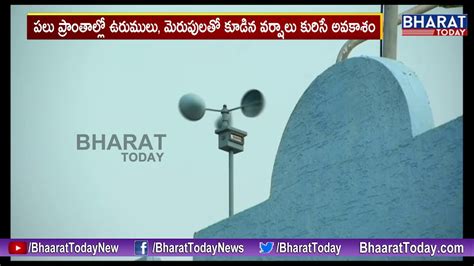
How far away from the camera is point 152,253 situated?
8477 millimetres

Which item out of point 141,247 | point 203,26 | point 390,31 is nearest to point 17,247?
point 141,247

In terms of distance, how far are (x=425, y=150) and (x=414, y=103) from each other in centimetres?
49

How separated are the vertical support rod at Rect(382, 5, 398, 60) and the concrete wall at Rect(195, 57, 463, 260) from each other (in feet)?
4.20

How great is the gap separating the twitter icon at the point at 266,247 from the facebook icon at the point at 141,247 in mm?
1142

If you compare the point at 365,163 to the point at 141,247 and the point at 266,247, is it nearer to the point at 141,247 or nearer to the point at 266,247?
the point at 266,247

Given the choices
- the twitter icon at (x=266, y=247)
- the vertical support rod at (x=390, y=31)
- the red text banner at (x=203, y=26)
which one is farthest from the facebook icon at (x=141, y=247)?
the vertical support rod at (x=390, y=31)

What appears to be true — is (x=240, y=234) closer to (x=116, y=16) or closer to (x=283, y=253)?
(x=283, y=253)

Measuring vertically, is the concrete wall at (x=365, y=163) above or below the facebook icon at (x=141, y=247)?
above

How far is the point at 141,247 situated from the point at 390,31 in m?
3.67

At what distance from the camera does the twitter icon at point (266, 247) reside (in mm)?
8867

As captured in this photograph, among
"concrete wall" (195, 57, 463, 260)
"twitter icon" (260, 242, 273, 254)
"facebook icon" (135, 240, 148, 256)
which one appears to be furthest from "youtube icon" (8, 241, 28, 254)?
"concrete wall" (195, 57, 463, 260)

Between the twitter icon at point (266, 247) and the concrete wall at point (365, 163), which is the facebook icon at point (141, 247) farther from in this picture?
the concrete wall at point (365, 163)

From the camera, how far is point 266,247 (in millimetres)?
8961
